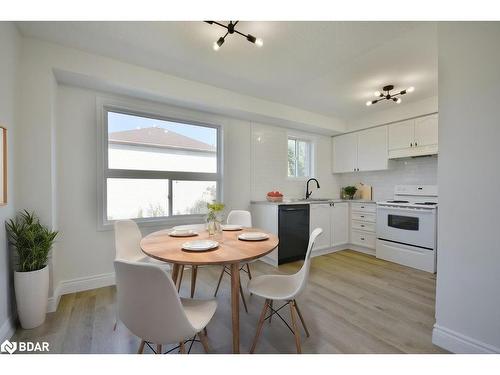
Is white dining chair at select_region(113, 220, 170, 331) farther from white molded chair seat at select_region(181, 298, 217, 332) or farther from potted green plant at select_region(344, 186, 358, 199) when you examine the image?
potted green plant at select_region(344, 186, 358, 199)

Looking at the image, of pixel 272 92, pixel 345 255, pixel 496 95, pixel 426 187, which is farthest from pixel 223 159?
pixel 426 187

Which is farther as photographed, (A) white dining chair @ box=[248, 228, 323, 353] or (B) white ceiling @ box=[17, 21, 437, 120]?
(B) white ceiling @ box=[17, 21, 437, 120]

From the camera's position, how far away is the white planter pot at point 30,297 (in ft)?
5.85

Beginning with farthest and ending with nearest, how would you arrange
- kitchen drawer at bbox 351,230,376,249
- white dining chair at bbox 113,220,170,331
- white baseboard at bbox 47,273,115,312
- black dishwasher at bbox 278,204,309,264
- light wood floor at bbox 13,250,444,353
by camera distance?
1. kitchen drawer at bbox 351,230,376,249
2. black dishwasher at bbox 278,204,309,264
3. white baseboard at bbox 47,273,115,312
4. white dining chair at bbox 113,220,170,331
5. light wood floor at bbox 13,250,444,353

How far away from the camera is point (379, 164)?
4023 millimetres

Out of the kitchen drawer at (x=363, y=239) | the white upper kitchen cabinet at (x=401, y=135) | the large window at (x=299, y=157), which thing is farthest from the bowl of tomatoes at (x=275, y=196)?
the white upper kitchen cabinet at (x=401, y=135)

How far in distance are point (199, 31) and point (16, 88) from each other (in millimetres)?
1617

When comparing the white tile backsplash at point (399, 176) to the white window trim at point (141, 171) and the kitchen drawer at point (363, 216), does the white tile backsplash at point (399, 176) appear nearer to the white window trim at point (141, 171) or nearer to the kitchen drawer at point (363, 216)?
the kitchen drawer at point (363, 216)

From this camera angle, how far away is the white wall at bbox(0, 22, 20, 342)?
166 centimetres

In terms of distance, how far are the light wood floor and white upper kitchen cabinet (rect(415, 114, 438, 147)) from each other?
192cm

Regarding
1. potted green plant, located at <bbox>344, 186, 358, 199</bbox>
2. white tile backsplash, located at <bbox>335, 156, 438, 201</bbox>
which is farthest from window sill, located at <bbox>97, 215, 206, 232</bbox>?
white tile backsplash, located at <bbox>335, 156, 438, 201</bbox>

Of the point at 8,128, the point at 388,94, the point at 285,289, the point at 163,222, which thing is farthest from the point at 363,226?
the point at 8,128

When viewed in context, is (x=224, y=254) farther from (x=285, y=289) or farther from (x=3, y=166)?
(x=3, y=166)

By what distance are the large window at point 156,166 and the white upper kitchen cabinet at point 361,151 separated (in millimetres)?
2641
